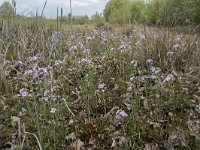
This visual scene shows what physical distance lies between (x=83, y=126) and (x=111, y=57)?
2119mm

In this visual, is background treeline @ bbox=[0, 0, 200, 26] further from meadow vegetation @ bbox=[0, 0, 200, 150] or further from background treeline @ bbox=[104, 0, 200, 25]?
meadow vegetation @ bbox=[0, 0, 200, 150]

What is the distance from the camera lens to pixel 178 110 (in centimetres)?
341

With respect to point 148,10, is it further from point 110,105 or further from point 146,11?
point 110,105

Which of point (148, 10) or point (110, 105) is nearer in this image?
point (110, 105)

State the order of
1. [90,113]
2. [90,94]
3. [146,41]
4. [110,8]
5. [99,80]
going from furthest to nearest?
[110,8], [146,41], [99,80], [90,94], [90,113]

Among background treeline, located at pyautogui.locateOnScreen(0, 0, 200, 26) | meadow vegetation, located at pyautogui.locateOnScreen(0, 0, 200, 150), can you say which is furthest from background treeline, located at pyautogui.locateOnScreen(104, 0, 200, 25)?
meadow vegetation, located at pyautogui.locateOnScreen(0, 0, 200, 150)

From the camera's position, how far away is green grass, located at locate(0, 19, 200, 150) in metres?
2.95

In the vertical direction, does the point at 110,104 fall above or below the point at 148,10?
below

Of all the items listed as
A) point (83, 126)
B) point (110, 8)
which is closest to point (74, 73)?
point (83, 126)

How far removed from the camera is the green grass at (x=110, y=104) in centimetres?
295

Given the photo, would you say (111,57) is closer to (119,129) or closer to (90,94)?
(90,94)

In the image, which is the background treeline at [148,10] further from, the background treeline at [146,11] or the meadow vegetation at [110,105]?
the meadow vegetation at [110,105]

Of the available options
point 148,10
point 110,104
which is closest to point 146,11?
point 148,10

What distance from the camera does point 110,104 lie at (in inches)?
141
